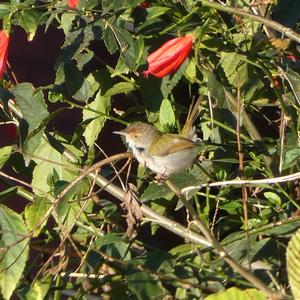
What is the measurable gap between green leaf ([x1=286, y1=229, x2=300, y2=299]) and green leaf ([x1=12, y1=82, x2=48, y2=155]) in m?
0.96

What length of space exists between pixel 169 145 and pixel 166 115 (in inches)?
15.3

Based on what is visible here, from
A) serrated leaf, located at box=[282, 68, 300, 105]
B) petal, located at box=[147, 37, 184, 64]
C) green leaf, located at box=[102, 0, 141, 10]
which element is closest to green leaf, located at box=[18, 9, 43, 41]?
green leaf, located at box=[102, 0, 141, 10]

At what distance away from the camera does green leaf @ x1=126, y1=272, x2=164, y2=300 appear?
7.04 ft

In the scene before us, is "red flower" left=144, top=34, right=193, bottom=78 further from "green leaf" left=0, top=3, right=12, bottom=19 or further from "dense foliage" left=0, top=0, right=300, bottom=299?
"green leaf" left=0, top=3, right=12, bottom=19

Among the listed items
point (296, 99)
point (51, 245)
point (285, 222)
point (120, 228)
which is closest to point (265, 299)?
point (285, 222)

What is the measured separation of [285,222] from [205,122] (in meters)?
0.55

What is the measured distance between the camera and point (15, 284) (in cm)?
223

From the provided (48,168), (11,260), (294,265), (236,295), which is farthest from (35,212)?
(294,265)

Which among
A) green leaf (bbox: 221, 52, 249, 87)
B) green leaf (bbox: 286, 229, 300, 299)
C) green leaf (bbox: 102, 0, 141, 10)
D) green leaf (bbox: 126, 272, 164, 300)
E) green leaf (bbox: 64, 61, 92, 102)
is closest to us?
green leaf (bbox: 286, 229, 300, 299)

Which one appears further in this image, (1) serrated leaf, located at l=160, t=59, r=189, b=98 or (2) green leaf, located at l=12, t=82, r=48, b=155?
(1) serrated leaf, located at l=160, t=59, r=189, b=98

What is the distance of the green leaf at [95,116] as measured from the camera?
285 centimetres

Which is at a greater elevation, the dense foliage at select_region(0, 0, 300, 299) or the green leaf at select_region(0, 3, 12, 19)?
the green leaf at select_region(0, 3, 12, 19)

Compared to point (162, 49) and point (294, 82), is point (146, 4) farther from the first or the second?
point (294, 82)

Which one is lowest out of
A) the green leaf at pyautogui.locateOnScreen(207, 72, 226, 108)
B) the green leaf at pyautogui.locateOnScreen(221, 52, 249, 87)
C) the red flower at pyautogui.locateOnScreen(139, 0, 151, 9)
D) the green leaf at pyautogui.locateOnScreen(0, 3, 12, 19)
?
the green leaf at pyautogui.locateOnScreen(207, 72, 226, 108)
